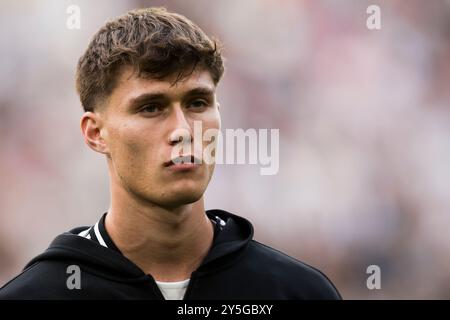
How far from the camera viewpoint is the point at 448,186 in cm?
634

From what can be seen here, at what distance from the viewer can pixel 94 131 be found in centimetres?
235

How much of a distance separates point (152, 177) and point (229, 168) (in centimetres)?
401

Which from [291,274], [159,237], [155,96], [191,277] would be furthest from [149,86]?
[291,274]

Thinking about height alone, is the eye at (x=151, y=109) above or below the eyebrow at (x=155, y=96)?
below

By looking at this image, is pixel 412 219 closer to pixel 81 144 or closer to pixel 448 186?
pixel 448 186

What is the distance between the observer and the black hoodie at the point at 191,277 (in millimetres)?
2195

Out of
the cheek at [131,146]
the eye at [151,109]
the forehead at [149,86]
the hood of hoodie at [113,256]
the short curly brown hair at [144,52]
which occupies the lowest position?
the hood of hoodie at [113,256]

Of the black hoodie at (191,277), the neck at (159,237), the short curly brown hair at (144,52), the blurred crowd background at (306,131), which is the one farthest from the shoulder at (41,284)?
the blurred crowd background at (306,131)

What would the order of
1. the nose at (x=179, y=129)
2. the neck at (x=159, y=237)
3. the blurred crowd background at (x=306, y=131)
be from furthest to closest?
1. the blurred crowd background at (x=306, y=131)
2. the neck at (x=159, y=237)
3. the nose at (x=179, y=129)

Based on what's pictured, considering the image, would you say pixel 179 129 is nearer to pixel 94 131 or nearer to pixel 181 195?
pixel 181 195

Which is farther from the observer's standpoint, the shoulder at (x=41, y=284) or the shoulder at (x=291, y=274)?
the shoulder at (x=291, y=274)

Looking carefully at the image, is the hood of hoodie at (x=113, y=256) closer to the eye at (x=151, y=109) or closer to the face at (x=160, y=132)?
the face at (x=160, y=132)

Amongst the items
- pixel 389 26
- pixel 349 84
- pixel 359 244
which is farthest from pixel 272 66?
pixel 359 244

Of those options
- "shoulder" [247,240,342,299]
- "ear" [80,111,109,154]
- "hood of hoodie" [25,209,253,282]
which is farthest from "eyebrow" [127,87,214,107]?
"shoulder" [247,240,342,299]
